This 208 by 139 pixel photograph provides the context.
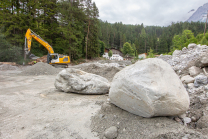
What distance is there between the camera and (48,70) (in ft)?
38.4

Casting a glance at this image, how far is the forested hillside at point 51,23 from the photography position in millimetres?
19875

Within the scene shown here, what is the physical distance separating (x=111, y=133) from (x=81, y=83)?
3.27 metres

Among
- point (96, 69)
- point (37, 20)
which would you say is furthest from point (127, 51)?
point (96, 69)

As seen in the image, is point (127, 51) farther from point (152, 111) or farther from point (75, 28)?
point (152, 111)

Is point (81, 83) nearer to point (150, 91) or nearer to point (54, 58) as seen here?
point (150, 91)

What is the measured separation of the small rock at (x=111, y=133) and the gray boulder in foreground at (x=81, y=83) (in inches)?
117

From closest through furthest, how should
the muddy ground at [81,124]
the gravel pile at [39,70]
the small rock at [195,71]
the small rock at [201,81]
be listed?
the muddy ground at [81,124]
the small rock at [201,81]
the small rock at [195,71]
the gravel pile at [39,70]

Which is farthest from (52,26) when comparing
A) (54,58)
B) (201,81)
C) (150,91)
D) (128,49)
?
(128,49)

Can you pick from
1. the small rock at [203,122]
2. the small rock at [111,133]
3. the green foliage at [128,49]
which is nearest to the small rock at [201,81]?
the small rock at [203,122]

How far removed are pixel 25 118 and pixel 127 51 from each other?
5785 centimetres

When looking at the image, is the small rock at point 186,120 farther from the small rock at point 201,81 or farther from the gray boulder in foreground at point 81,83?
the gray boulder in foreground at point 81,83

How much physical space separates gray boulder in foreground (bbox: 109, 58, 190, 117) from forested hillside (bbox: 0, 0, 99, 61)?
68.4 ft

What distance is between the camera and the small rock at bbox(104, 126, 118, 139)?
2.34 meters

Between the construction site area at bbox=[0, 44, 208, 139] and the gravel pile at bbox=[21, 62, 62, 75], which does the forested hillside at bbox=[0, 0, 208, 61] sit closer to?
the gravel pile at bbox=[21, 62, 62, 75]
